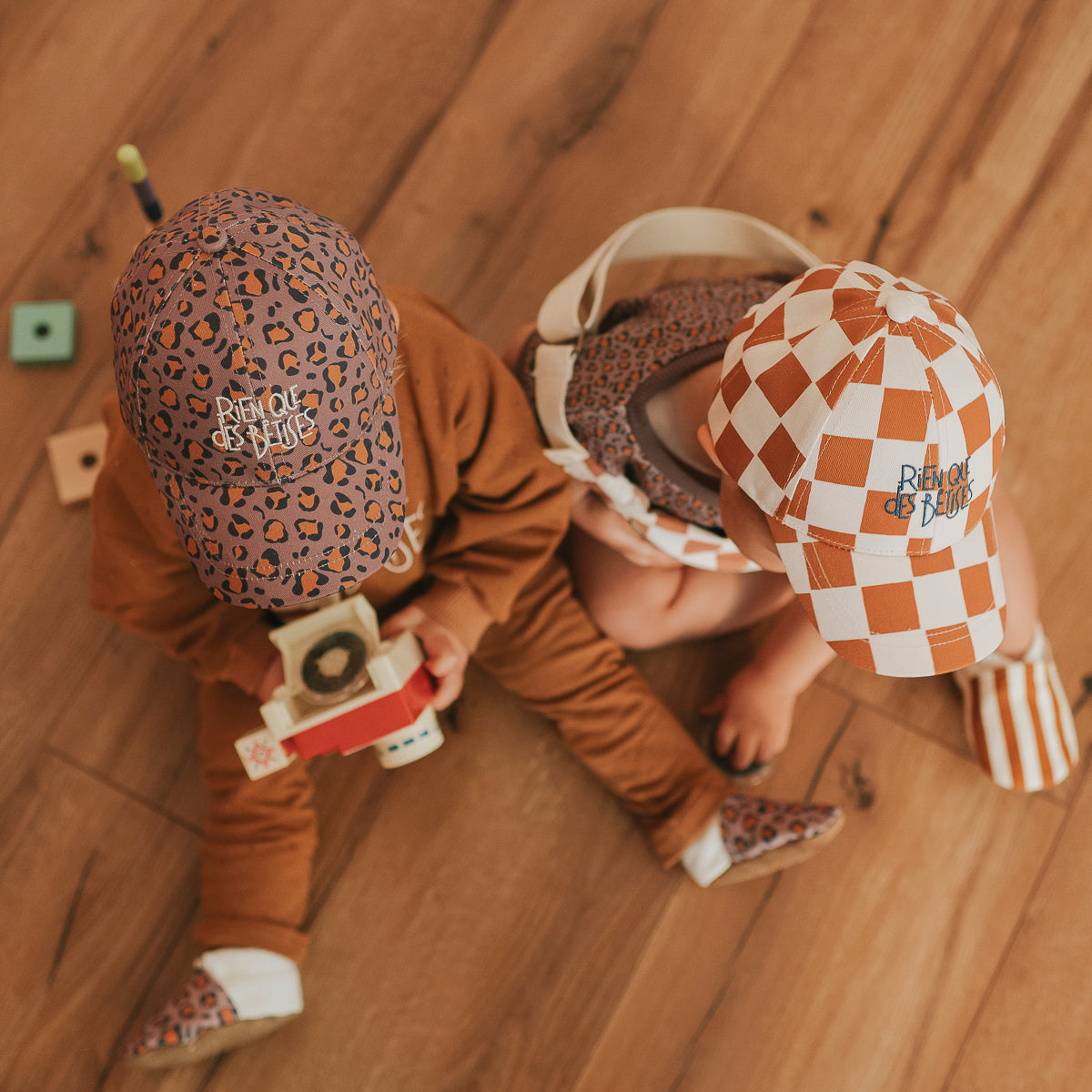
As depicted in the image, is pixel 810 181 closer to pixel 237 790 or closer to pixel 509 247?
pixel 509 247

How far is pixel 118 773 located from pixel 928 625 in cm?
75

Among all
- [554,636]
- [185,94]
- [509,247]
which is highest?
[185,94]

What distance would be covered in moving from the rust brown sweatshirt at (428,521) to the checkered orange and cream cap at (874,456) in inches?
7.8

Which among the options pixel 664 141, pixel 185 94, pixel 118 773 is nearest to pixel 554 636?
pixel 118 773

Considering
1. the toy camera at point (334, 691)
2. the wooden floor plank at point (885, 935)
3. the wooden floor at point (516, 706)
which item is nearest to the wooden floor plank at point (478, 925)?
the wooden floor at point (516, 706)

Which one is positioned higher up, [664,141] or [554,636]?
[664,141]

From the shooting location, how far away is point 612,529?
2.63 feet

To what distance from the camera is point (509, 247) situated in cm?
95

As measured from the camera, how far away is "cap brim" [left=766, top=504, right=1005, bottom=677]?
545 mm

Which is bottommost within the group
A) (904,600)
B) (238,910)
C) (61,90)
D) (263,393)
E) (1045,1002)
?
(1045,1002)

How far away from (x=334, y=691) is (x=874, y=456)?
394 mm

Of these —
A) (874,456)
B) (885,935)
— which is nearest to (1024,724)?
(885,935)

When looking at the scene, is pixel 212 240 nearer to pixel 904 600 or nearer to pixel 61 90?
pixel 904 600

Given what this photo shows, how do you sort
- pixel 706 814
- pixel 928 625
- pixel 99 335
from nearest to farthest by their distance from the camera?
pixel 928 625 → pixel 706 814 → pixel 99 335
